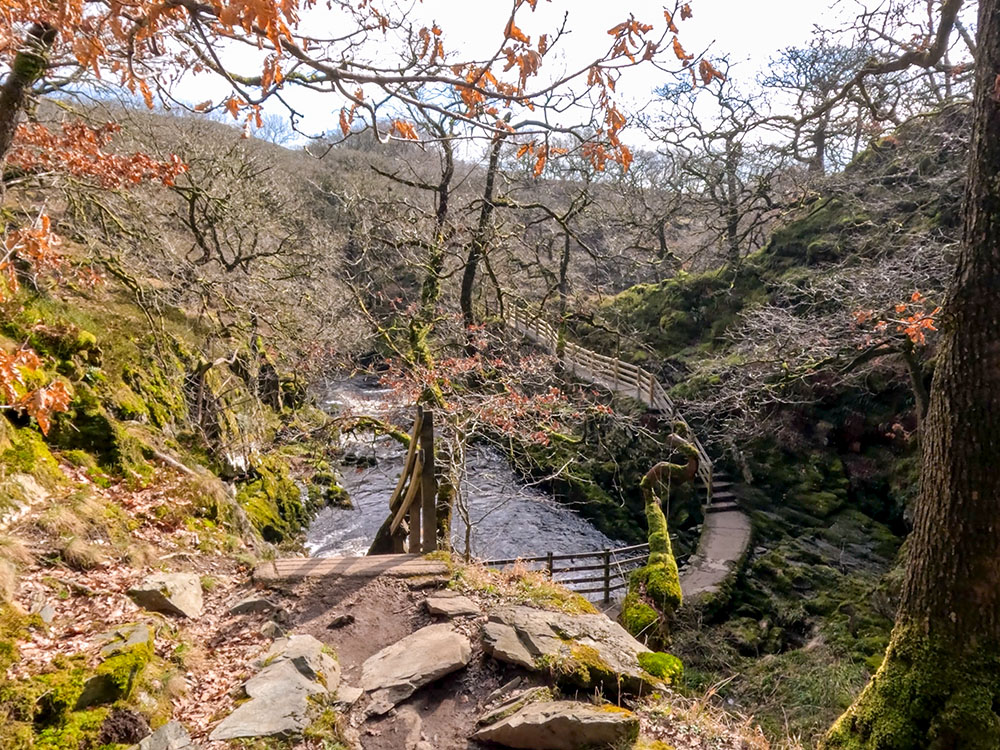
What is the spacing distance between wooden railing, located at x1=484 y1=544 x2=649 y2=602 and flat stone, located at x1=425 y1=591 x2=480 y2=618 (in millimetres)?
4549

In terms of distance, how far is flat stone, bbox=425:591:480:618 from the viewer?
4398 mm

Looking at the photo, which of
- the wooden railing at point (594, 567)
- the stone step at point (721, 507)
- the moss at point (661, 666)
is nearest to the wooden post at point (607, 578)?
the wooden railing at point (594, 567)

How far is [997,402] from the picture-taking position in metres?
3.27

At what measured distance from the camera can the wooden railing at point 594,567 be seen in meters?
9.68

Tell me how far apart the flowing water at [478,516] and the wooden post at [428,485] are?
383cm

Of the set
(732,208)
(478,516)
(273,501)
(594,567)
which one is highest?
(732,208)

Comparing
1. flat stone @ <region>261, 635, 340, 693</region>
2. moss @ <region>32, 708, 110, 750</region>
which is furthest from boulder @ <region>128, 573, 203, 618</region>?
moss @ <region>32, 708, 110, 750</region>

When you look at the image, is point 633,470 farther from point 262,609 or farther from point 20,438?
point 20,438

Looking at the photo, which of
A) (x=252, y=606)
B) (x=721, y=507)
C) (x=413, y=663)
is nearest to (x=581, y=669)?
(x=413, y=663)

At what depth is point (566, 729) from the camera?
2988 mm

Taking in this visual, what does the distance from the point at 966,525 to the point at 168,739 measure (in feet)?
15.4

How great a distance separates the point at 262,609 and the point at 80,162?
5.51m

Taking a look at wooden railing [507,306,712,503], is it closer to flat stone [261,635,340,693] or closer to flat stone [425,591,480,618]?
flat stone [425,591,480,618]

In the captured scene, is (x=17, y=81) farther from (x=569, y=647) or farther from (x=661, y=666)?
(x=661, y=666)
